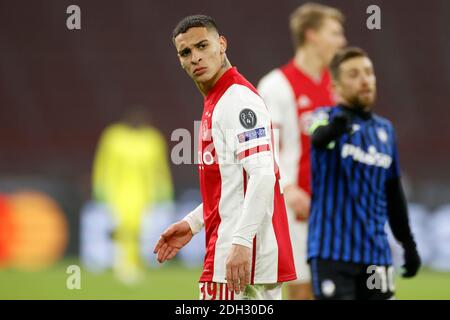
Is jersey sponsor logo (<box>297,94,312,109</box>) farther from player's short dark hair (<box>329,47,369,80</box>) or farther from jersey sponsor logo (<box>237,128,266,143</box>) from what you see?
jersey sponsor logo (<box>237,128,266,143</box>)

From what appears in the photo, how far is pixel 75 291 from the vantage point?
10422 mm

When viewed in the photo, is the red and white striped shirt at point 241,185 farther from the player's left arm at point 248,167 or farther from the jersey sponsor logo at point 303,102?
the jersey sponsor logo at point 303,102

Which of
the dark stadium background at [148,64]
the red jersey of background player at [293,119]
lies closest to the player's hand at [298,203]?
the red jersey of background player at [293,119]

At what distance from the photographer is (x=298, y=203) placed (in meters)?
6.63

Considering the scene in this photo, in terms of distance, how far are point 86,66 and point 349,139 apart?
11.4 meters

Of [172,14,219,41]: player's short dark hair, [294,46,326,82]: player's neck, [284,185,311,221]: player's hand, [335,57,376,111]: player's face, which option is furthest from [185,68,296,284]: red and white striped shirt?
[294,46,326,82]: player's neck

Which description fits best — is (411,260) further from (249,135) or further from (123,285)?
(123,285)

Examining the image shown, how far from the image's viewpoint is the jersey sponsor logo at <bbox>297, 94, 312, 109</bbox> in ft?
23.7

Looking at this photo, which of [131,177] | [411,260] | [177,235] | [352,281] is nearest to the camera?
[177,235]

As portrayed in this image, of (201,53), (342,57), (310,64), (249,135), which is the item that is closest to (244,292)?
(249,135)

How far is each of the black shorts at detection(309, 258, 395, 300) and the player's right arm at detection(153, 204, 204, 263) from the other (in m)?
1.28

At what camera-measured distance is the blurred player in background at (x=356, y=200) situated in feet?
18.5

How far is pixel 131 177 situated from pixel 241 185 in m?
8.91
